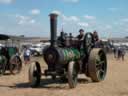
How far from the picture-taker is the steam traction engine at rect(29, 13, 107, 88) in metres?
14.5

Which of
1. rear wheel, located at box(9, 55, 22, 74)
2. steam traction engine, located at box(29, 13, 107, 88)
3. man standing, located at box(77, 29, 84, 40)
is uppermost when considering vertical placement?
man standing, located at box(77, 29, 84, 40)

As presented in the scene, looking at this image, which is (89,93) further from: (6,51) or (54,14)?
(6,51)

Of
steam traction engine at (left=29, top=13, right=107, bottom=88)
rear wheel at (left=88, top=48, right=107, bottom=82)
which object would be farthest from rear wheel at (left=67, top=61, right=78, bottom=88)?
rear wheel at (left=88, top=48, right=107, bottom=82)

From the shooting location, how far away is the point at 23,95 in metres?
12.6

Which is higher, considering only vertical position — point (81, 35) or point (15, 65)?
point (81, 35)

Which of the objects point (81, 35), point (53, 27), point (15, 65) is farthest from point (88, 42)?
point (15, 65)

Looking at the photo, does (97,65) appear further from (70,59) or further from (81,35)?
(70,59)

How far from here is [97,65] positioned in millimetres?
16859

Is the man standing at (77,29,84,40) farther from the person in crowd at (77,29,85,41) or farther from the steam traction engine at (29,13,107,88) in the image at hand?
the steam traction engine at (29,13,107,88)

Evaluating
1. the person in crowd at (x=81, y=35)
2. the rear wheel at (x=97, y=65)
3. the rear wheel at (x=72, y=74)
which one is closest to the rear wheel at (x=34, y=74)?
the rear wheel at (x=72, y=74)

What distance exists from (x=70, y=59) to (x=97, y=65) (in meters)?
2.03

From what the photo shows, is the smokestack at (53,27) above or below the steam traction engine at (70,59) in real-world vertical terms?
above

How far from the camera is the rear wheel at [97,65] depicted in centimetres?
1595

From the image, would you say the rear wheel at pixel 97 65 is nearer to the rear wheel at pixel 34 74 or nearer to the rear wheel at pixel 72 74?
the rear wheel at pixel 72 74
